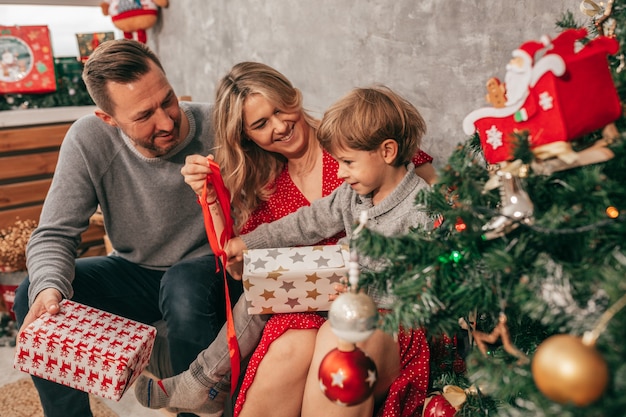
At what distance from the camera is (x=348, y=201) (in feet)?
4.78

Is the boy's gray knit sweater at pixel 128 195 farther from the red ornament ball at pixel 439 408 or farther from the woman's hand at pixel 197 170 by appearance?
the red ornament ball at pixel 439 408

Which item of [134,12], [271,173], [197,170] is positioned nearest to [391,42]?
[271,173]

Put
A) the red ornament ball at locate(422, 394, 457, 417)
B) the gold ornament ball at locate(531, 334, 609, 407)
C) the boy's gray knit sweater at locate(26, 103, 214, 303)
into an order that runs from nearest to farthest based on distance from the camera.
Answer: the gold ornament ball at locate(531, 334, 609, 407) → the red ornament ball at locate(422, 394, 457, 417) → the boy's gray knit sweater at locate(26, 103, 214, 303)

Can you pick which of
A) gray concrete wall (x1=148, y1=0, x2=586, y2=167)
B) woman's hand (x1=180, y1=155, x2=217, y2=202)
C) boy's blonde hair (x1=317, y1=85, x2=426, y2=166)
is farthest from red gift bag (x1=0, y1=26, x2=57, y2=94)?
boy's blonde hair (x1=317, y1=85, x2=426, y2=166)

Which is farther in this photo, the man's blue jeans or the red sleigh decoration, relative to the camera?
the man's blue jeans

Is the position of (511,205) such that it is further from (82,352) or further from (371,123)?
(82,352)

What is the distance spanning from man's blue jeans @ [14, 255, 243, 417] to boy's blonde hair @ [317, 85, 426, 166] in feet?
2.00

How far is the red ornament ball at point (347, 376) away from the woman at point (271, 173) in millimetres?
520

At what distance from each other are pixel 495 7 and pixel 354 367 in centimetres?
115

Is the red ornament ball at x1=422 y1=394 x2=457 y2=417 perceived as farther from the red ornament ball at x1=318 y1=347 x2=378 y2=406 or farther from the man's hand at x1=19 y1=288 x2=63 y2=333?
the man's hand at x1=19 y1=288 x2=63 y2=333

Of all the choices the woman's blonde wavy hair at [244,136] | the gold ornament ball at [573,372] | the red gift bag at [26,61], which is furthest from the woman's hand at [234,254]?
the red gift bag at [26,61]

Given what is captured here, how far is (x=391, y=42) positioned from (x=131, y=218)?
1052 mm

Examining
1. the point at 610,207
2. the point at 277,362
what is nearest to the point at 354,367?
the point at 610,207

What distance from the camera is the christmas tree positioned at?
0.68 meters
